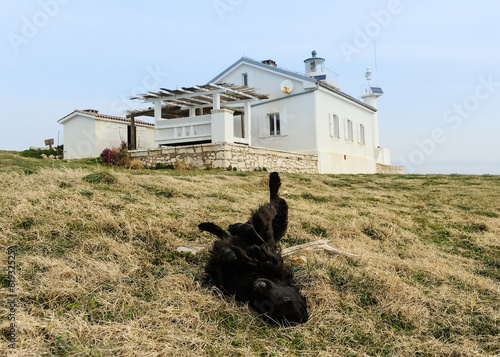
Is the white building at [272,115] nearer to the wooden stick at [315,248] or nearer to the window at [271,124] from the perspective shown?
the window at [271,124]

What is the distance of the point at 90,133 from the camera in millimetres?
22547

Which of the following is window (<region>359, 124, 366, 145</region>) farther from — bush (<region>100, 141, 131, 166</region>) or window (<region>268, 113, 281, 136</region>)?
bush (<region>100, 141, 131, 166</region>)

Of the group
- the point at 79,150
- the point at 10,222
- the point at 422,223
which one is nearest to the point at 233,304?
the point at 10,222

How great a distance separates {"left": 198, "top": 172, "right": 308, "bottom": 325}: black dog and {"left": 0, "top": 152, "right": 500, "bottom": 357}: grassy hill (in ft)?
0.33

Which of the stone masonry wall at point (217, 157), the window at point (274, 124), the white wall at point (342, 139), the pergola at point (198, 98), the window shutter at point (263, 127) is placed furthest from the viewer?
the window shutter at point (263, 127)

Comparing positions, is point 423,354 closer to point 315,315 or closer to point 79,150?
point 315,315

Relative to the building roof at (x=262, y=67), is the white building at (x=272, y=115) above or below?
below

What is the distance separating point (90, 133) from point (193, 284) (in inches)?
844

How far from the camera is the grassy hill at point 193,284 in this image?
2564 mm

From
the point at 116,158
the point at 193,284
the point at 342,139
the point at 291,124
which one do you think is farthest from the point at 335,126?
the point at 193,284

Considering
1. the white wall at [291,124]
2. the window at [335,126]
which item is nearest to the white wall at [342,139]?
the window at [335,126]

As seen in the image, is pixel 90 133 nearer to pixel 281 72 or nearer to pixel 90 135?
pixel 90 135

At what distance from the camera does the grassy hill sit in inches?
101

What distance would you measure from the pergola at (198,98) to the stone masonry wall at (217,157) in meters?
2.07
